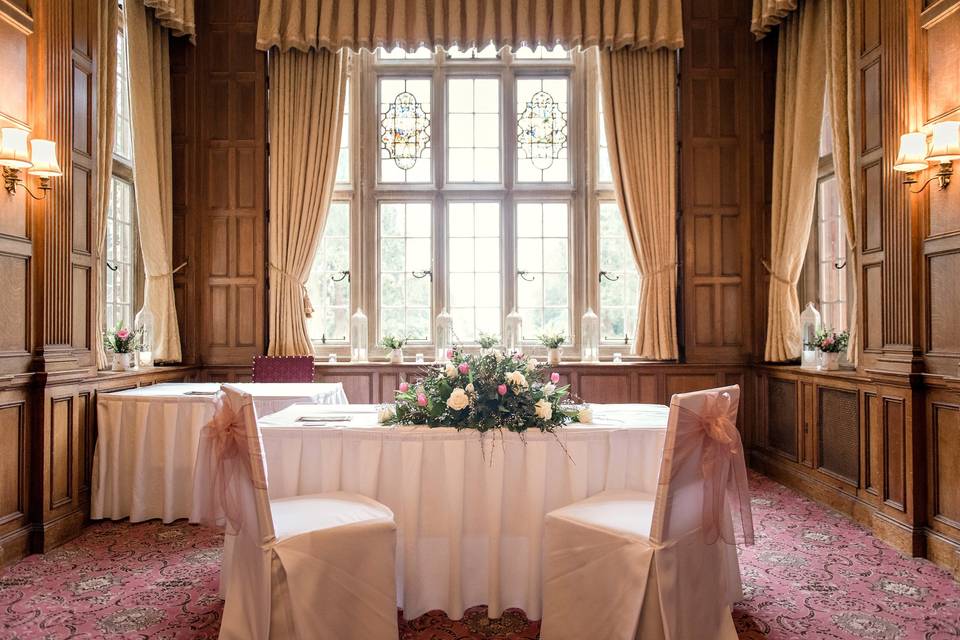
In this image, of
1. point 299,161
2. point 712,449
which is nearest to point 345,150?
point 299,161

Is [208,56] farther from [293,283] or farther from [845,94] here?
[845,94]

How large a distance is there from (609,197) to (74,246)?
439cm

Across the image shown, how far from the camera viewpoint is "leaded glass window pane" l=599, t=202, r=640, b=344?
21.2 ft

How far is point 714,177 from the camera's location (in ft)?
20.3

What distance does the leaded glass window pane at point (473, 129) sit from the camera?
6.55 metres

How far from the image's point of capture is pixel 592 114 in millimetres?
6445

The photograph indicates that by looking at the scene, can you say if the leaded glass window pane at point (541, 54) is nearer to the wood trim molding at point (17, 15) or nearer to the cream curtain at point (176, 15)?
the cream curtain at point (176, 15)

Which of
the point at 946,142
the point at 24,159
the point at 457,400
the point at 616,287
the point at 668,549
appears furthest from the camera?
the point at 616,287

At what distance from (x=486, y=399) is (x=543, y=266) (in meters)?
3.62

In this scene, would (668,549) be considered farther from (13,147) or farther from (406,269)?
(406,269)

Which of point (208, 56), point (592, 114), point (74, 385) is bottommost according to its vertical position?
point (74, 385)

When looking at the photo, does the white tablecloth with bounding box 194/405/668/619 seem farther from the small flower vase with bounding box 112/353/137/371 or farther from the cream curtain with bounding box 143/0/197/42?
the cream curtain with bounding box 143/0/197/42

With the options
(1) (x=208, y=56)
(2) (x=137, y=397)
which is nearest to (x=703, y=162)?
(1) (x=208, y=56)

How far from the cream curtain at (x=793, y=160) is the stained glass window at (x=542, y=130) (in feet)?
6.16
